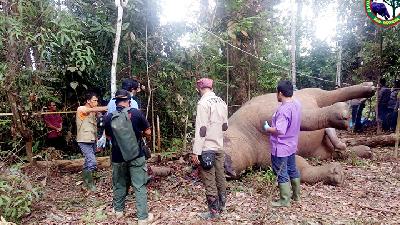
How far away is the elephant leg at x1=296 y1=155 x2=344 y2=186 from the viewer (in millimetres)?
5969

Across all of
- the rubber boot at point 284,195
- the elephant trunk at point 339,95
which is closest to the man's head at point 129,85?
the rubber boot at point 284,195

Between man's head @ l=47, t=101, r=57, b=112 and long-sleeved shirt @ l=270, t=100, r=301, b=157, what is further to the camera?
man's head @ l=47, t=101, r=57, b=112

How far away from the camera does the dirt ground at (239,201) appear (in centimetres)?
475

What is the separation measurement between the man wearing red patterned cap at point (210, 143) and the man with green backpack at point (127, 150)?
0.69 m

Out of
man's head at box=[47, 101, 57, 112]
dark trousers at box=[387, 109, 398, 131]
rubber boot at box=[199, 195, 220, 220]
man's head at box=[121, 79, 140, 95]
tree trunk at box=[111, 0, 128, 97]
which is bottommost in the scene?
rubber boot at box=[199, 195, 220, 220]

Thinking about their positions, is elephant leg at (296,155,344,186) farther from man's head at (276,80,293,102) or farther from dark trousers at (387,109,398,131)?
dark trousers at (387,109,398,131)

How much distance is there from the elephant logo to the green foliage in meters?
7.82

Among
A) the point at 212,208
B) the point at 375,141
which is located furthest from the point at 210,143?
the point at 375,141

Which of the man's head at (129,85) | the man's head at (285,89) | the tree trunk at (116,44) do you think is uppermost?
the tree trunk at (116,44)

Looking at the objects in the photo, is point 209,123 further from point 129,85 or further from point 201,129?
point 129,85

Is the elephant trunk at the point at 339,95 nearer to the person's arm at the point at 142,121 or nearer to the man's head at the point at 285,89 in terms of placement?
the man's head at the point at 285,89

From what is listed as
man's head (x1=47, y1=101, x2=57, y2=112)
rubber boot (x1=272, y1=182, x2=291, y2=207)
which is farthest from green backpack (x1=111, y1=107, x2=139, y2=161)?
man's head (x1=47, y1=101, x2=57, y2=112)

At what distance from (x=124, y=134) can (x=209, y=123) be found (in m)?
1.02

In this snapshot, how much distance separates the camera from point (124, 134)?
4.46 m
